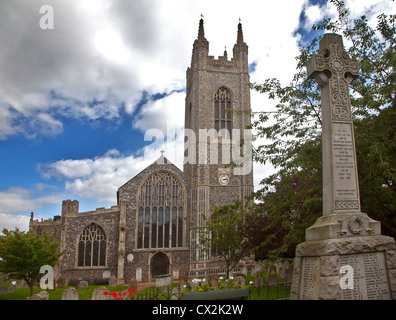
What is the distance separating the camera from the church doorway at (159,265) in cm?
2631

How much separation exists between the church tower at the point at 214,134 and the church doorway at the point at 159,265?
271cm

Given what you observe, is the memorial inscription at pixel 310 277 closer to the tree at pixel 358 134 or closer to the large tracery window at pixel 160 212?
the tree at pixel 358 134

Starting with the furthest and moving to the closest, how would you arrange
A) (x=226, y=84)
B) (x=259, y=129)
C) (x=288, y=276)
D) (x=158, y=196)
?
(x=226, y=84) → (x=158, y=196) → (x=288, y=276) → (x=259, y=129)

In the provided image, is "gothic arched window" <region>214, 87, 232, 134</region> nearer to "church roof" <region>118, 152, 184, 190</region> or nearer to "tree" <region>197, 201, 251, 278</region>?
"church roof" <region>118, 152, 184, 190</region>

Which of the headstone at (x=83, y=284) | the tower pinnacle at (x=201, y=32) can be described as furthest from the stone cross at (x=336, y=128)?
the tower pinnacle at (x=201, y=32)

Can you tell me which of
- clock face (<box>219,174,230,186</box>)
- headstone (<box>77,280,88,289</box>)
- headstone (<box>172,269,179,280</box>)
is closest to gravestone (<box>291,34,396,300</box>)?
headstone (<box>77,280,88,289</box>)

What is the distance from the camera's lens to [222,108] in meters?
30.2

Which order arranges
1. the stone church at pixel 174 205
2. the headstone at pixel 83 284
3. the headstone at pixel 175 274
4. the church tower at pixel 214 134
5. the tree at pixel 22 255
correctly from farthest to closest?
1. the church tower at pixel 214 134
2. the stone church at pixel 174 205
3. the headstone at pixel 175 274
4. the headstone at pixel 83 284
5. the tree at pixel 22 255

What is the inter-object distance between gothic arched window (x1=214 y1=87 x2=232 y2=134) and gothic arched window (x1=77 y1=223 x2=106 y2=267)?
45.7 ft

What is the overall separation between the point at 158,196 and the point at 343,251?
24.2 meters

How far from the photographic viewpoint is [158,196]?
2830 centimetres

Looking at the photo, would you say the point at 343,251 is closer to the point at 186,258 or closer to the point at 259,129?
the point at 259,129
